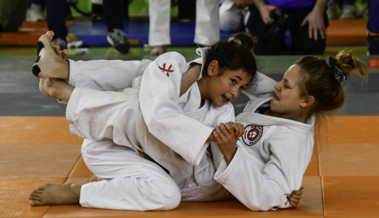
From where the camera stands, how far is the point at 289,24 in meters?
4.65

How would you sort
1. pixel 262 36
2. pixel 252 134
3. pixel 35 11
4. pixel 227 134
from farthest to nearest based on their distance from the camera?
pixel 35 11 < pixel 262 36 < pixel 252 134 < pixel 227 134

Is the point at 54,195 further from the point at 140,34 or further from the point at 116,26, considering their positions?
the point at 140,34

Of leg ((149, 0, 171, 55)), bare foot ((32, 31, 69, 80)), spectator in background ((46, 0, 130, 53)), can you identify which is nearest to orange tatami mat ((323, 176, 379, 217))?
bare foot ((32, 31, 69, 80))

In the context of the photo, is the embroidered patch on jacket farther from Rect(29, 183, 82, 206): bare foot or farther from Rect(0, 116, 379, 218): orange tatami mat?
Rect(29, 183, 82, 206): bare foot

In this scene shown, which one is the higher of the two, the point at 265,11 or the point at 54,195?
the point at 265,11

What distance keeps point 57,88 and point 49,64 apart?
98mm

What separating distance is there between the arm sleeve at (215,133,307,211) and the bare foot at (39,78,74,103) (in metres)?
0.67

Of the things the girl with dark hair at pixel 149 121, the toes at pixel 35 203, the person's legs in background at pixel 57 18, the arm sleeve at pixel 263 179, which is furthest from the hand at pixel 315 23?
the toes at pixel 35 203

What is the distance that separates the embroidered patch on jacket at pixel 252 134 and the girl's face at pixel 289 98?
117 millimetres

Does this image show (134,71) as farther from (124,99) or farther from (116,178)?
(116,178)

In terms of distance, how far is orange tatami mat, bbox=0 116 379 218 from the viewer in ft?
6.56

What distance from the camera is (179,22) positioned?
6.04 meters

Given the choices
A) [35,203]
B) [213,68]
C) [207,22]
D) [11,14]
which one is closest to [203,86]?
[213,68]

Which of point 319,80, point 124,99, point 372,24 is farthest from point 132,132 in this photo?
point 372,24
